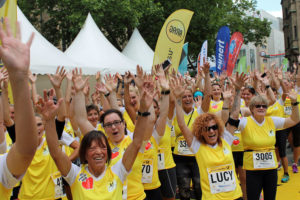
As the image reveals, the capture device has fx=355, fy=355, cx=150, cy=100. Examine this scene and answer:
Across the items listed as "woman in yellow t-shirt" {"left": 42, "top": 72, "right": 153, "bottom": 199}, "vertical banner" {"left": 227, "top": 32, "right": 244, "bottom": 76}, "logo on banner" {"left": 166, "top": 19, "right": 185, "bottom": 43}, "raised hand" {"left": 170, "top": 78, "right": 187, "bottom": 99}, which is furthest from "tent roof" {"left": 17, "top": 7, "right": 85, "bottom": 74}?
"woman in yellow t-shirt" {"left": 42, "top": 72, "right": 153, "bottom": 199}

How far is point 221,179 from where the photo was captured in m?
3.57

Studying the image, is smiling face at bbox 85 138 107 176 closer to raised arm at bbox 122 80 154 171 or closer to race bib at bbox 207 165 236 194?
raised arm at bbox 122 80 154 171

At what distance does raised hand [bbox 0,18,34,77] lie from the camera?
4.74ft

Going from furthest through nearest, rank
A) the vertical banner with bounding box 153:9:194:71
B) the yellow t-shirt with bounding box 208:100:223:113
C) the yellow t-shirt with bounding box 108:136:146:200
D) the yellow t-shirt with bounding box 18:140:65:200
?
the vertical banner with bounding box 153:9:194:71 < the yellow t-shirt with bounding box 208:100:223:113 < the yellow t-shirt with bounding box 18:140:65:200 < the yellow t-shirt with bounding box 108:136:146:200

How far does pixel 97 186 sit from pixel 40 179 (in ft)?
4.53

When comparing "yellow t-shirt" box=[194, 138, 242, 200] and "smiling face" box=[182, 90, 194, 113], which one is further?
"smiling face" box=[182, 90, 194, 113]

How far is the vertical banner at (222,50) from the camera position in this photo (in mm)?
11008

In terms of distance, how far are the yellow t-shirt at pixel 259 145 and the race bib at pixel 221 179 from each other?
1015mm

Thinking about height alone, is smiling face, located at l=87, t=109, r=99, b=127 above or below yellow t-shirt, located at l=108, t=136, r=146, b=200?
above

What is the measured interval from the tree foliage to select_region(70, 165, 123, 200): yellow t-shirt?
15.8 meters

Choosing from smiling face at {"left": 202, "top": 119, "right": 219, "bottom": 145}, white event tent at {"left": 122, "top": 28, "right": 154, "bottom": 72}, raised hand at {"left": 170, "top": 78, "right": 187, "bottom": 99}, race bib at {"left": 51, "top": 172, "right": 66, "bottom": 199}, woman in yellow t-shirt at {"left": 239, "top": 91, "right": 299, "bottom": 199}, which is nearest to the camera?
smiling face at {"left": 202, "top": 119, "right": 219, "bottom": 145}

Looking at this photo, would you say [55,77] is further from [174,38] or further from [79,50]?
[79,50]

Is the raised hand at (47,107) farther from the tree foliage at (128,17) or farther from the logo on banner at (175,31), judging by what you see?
the tree foliage at (128,17)

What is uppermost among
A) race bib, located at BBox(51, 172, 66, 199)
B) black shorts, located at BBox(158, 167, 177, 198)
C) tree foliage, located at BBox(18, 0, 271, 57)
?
tree foliage, located at BBox(18, 0, 271, 57)
